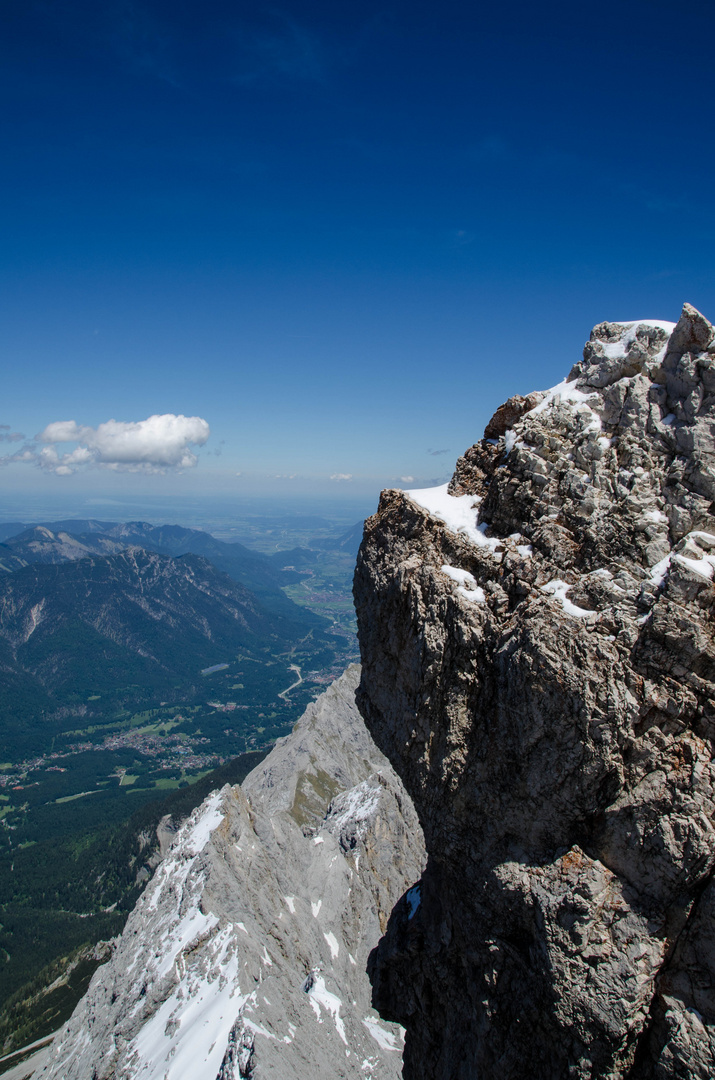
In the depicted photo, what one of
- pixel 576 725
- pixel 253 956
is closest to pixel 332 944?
pixel 253 956

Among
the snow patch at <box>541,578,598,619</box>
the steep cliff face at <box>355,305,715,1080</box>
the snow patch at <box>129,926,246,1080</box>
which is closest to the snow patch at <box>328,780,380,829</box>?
the snow patch at <box>129,926,246,1080</box>

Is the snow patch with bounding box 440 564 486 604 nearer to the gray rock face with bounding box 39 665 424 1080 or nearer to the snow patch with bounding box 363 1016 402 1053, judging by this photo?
the gray rock face with bounding box 39 665 424 1080

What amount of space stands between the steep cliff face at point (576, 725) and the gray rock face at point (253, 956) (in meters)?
30.1

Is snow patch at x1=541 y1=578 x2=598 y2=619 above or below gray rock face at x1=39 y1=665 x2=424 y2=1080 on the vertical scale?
above

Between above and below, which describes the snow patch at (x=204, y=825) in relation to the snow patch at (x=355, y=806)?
above

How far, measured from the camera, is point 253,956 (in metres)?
41.8

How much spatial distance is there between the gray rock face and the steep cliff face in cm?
3013

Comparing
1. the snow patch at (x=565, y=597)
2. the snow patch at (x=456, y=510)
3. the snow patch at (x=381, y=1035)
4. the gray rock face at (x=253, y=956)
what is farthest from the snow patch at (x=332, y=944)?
the snow patch at (x=565, y=597)

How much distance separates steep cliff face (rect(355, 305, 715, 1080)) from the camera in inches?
418

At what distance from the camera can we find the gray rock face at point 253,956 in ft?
123

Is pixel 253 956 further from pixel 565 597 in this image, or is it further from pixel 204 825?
pixel 565 597

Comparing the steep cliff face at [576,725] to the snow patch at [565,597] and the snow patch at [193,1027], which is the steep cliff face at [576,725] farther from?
the snow patch at [193,1027]

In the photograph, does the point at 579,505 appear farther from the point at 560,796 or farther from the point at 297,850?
the point at 297,850

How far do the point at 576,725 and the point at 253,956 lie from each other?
44459mm
